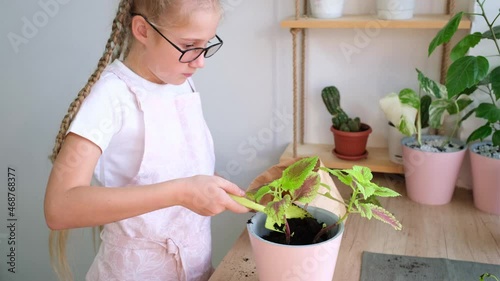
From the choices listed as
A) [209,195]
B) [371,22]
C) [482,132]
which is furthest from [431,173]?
[209,195]

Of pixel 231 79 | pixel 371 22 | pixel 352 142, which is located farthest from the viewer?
pixel 231 79

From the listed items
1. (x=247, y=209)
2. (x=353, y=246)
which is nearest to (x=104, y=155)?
(x=247, y=209)

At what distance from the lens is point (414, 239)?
114 cm

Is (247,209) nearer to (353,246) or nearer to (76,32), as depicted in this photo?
(353,246)

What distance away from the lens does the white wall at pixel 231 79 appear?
145 centimetres

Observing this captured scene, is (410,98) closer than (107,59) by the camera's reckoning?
No

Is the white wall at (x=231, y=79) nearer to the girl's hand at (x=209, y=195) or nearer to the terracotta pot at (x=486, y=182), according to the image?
the terracotta pot at (x=486, y=182)

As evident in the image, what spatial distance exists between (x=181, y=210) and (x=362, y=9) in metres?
0.74

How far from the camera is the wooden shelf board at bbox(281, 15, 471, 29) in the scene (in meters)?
1.26

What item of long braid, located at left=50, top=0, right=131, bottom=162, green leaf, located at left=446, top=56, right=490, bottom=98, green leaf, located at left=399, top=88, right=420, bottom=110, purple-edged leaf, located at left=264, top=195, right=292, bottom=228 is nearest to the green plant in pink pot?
green leaf, located at left=446, top=56, right=490, bottom=98

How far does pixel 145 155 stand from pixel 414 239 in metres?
0.61

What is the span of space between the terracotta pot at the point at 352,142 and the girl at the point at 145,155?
1.29 ft

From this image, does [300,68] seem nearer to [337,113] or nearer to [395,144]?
[337,113]

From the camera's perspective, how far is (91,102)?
950 millimetres
